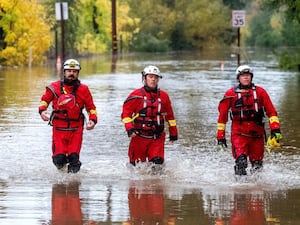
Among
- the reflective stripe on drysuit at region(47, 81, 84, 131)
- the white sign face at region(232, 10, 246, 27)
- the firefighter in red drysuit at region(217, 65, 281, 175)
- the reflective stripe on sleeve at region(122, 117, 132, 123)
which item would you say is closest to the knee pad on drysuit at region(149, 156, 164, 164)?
the reflective stripe on sleeve at region(122, 117, 132, 123)

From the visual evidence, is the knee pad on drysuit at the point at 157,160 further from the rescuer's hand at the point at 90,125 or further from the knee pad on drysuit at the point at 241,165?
the knee pad on drysuit at the point at 241,165

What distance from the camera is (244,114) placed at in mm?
11008

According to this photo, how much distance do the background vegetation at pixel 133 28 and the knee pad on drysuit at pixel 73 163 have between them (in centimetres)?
2242

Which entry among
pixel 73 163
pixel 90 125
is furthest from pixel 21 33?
pixel 73 163

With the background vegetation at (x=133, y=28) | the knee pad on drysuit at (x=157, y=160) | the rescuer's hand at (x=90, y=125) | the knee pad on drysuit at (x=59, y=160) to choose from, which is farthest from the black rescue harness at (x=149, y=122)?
the background vegetation at (x=133, y=28)

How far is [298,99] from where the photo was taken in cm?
2361

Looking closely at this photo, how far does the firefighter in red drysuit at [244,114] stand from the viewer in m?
10.9

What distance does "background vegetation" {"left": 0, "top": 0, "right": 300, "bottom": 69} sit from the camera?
1726 inches

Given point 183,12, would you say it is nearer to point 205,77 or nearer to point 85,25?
point 85,25

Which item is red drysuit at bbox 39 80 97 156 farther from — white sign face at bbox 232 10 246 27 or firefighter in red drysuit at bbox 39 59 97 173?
white sign face at bbox 232 10 246 27

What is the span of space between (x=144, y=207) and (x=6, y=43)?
120 ft

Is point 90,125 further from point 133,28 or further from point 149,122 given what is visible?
point 133,28

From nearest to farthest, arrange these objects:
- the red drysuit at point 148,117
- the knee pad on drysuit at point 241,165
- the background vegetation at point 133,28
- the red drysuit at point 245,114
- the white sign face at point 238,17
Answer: the knee pad on drysuit at point 241,165
the red drysuit at point 245,114
the red drysuit at point 148,117
the white sign face at point 238,17
the background vegetation at point 133,28

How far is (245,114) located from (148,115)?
134cm
